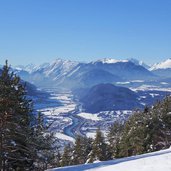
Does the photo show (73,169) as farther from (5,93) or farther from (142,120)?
(142,120)

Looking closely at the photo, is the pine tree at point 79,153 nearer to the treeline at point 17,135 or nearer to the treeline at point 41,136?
the treeline at point 41,136

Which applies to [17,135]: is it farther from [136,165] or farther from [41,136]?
[41,136]

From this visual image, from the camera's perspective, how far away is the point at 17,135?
20375 millimetres

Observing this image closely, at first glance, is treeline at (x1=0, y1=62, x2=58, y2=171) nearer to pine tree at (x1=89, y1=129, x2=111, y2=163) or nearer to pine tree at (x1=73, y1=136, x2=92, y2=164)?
pine tree at (x1=89, y1=129, x2=111, y2=163)

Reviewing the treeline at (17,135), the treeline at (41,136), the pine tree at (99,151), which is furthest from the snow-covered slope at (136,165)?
the pine tree at (99,151)

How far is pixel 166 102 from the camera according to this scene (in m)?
60.9

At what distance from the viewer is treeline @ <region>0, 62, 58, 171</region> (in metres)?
18.3

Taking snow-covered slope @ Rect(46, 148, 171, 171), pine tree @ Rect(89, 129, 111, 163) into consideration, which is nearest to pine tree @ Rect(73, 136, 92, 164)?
pine tree @ Rect(89, 129, 111, 163)

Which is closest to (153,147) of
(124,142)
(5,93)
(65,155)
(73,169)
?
(124,142)

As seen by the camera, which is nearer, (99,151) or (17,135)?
(17,135)

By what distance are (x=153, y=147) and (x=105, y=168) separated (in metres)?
34.0

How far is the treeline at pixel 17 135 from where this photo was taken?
Answer: 722 inches

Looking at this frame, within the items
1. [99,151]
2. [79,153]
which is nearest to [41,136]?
[99,151]

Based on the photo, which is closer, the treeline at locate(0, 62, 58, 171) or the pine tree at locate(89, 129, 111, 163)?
the treeline at locate(0, 62, 58, 171)
